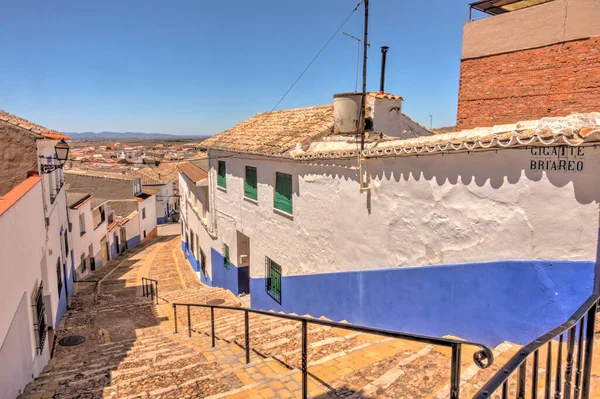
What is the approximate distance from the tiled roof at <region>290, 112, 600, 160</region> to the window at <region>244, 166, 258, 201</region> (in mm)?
5989

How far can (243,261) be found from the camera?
47.5 feet

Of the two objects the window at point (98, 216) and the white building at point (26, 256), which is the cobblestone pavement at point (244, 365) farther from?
the window at point (98, 216)

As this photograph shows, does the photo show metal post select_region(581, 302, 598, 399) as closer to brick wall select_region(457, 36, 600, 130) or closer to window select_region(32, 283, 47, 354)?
window select_region(32, 283, 47, 354)

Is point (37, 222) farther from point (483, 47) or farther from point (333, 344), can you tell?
point (483, 47)

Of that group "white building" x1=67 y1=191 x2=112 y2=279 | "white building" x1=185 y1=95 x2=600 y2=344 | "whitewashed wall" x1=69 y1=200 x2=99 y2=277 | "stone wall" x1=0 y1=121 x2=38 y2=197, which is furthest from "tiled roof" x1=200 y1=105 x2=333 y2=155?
"white building" x1=67 y1=191 x2=112 y2=279

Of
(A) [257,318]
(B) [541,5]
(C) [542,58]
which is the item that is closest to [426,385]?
(A) [257,318]

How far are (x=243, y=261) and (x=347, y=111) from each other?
24.5 ft

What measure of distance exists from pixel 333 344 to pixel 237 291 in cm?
919

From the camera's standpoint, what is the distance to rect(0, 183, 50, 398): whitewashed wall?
5.11m

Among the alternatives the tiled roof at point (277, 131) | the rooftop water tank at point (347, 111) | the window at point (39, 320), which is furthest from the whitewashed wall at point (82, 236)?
the rooftop water tank at point (347, 111)

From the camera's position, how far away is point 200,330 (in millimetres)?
9430

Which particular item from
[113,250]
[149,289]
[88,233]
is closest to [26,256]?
[149,289]

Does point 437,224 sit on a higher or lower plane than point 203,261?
higher

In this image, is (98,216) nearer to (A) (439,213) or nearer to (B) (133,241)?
(B) (133,241)
